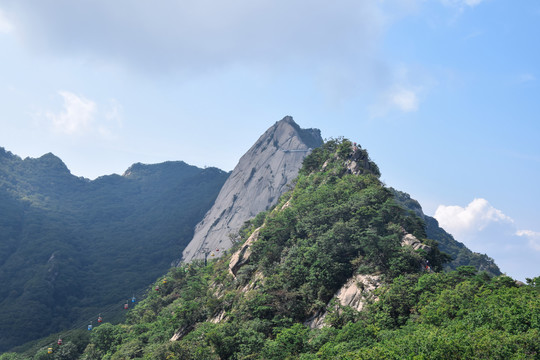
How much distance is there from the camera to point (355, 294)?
37375mm

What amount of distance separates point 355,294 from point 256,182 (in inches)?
3097

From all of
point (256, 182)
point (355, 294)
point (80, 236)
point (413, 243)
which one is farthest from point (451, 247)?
point (80, 236)

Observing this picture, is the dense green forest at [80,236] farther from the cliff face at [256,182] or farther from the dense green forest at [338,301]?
the dense green forest at [338,301]

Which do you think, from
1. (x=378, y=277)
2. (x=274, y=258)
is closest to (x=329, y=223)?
(x=274, y=258)

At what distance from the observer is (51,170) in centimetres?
17350

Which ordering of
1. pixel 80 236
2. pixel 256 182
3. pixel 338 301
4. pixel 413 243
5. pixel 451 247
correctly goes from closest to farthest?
pixel 338 301
pixel 413 243
pixel 451 247
pixel 256 182
pixel 80 236

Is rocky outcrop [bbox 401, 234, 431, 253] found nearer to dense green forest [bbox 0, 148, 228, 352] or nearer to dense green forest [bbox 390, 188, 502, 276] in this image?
dense green forest [bbox 390, 188, 502, 276]

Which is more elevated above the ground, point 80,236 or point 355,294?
point 355,294

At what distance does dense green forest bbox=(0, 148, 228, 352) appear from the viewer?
3794 inches

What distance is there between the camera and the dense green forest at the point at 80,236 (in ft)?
316

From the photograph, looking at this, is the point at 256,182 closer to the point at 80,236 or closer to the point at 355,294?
the point at 80,236

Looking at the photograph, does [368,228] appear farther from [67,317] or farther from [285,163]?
[67,317]

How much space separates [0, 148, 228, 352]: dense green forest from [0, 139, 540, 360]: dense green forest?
1374 inches

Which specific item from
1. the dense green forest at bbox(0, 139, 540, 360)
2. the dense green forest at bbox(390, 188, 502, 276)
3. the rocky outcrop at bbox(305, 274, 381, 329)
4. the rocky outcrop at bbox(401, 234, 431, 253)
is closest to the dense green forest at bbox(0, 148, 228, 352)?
the dense green forest at bbox(0, 139, 540, 360)
